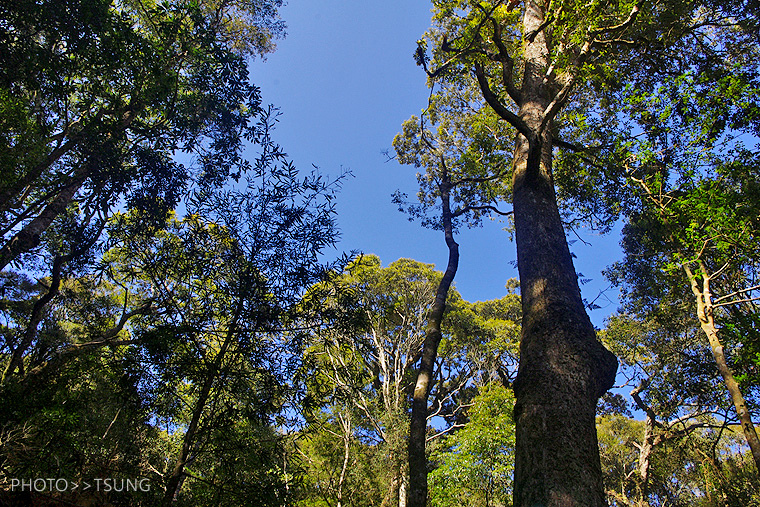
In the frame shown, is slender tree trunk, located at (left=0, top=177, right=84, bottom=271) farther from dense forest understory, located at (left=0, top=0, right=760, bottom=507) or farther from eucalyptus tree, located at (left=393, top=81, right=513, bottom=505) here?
eucalyptus tree, located at (left=393, top=81, right=513, bottom=505)

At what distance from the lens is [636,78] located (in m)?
8.66

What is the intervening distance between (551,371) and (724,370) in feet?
21.0

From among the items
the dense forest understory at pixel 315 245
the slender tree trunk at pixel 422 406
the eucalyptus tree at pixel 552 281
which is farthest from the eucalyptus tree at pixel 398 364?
the eucalyptus tree at pixel 552 281

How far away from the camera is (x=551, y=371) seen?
2545 millimetres

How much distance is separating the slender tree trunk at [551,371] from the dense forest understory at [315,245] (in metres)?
0.02

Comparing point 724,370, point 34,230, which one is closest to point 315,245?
point 34,230

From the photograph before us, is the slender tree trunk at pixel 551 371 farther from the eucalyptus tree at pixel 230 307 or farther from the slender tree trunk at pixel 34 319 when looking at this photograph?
the slender tree trunk at pixel 34 319

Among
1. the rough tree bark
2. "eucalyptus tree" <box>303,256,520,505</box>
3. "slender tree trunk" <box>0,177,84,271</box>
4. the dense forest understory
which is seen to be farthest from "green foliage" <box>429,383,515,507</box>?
"slender tree trunk" <box>0,177,84,271</box>

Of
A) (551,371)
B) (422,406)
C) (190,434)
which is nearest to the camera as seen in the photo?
(551,371)

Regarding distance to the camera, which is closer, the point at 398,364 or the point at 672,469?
the point at 398,364

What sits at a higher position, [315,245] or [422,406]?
[315,245]

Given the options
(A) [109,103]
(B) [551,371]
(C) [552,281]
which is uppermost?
(A) [109,103]

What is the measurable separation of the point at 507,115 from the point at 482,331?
1478 cm

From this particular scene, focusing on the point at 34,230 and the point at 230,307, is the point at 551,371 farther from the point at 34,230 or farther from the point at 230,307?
the point at 34,230
